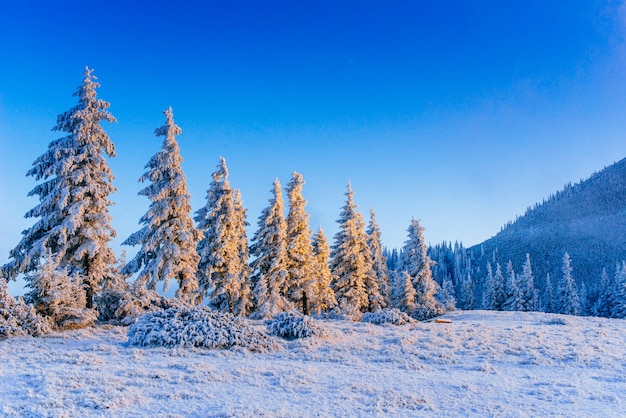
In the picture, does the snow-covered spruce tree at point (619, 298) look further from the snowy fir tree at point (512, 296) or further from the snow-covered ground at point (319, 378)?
the snow-covered ground at point (319, 378)

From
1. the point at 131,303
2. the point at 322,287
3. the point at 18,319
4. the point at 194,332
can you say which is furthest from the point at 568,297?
the point at 18,319

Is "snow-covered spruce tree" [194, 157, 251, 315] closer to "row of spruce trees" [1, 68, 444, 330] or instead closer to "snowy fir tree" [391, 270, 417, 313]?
"row of spruce trees" [1, 68, 444, 330]

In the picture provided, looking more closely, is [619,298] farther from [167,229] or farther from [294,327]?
[167,229]

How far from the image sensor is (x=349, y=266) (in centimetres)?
4097

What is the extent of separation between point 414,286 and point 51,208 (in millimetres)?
34674

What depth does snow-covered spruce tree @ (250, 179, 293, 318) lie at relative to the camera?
3291 cm

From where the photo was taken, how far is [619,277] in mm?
69625

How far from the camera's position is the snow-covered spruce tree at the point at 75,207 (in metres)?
22.2

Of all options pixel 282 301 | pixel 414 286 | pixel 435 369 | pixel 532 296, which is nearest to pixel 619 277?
pixel 532 296

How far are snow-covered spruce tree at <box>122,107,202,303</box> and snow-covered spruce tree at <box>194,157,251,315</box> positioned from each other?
4.20 meters

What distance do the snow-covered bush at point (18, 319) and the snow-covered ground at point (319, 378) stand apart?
62cm

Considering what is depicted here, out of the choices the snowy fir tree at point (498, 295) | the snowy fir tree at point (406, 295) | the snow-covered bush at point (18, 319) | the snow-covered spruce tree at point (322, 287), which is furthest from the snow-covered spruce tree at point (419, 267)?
the snow-covered bush at point (18, 319)

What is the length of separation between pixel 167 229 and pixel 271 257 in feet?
36.3

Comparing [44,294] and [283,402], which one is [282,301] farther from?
[283,402]
